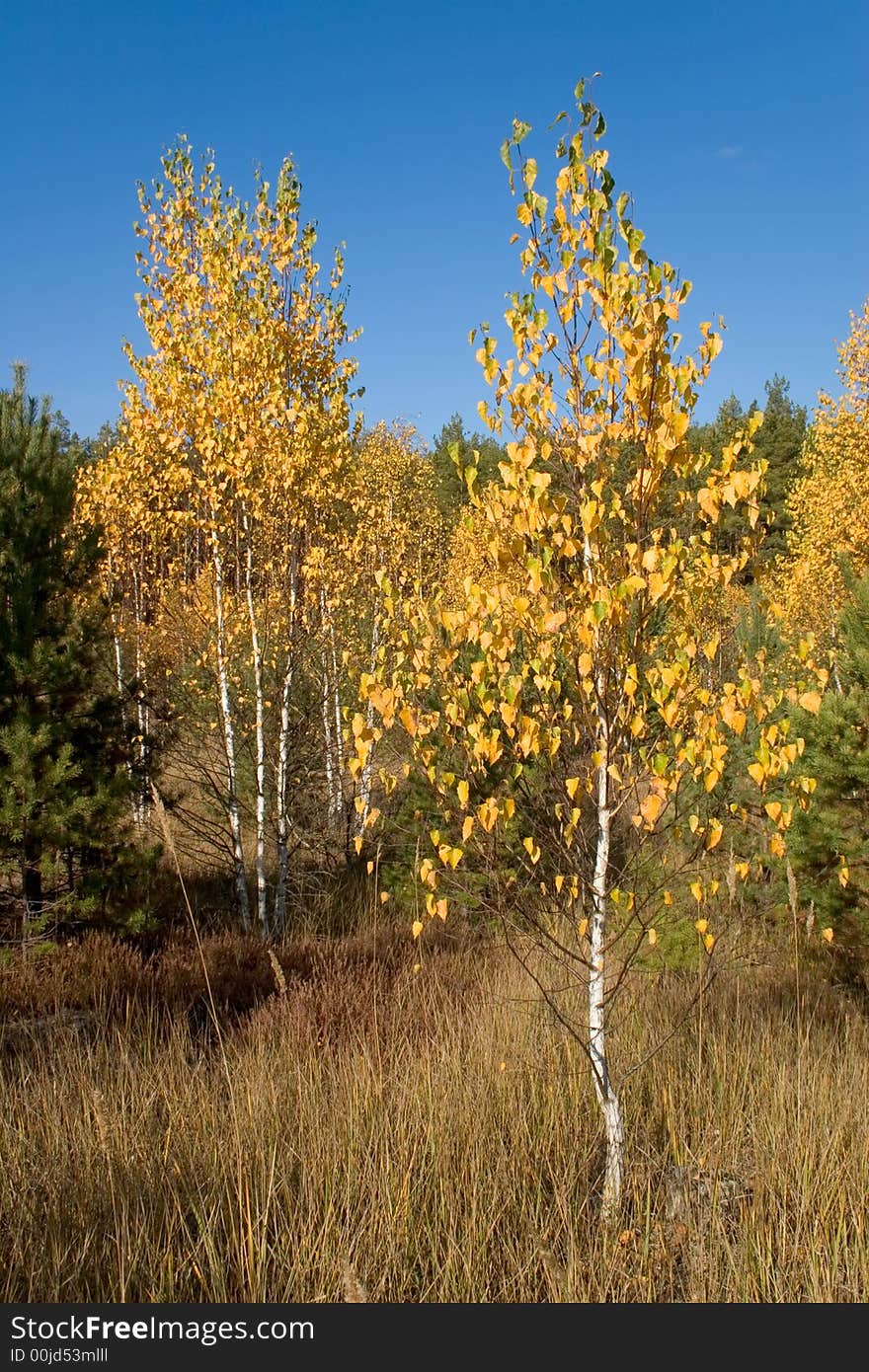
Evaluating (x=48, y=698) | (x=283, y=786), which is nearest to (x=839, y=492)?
(x=283, y=786)

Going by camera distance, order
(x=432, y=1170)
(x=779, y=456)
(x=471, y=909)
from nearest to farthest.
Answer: (x=432, y=1170)
(x=471, y=909)
(x=779, y=456)

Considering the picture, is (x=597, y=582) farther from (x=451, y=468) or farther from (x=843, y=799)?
(x=451, y=468)

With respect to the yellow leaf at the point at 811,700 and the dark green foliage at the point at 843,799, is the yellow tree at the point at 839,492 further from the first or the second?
the yellow leaf at the point at 811,700

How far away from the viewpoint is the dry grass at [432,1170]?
2686 mm

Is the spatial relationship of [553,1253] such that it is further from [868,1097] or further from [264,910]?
[264,910]

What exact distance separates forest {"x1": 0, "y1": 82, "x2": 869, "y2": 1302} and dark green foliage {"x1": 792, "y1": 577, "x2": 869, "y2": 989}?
1.3 inches

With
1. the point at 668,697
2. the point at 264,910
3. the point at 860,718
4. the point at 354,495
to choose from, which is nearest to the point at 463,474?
the point at 668,697

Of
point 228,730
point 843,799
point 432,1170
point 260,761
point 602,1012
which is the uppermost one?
point 228,730

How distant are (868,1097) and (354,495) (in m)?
7.89

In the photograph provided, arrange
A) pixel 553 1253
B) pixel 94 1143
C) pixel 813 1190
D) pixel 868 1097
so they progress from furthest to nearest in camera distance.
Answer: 1. pixel 868 1097
2. pixel 94 1143
3. pixel 813 1190
4. pixel 553 1253

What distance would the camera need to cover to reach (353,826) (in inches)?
457

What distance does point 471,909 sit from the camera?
4.67m

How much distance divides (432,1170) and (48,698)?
5.22m

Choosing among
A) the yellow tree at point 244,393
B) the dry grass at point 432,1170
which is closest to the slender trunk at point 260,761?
the yellow tree at point 244,393
